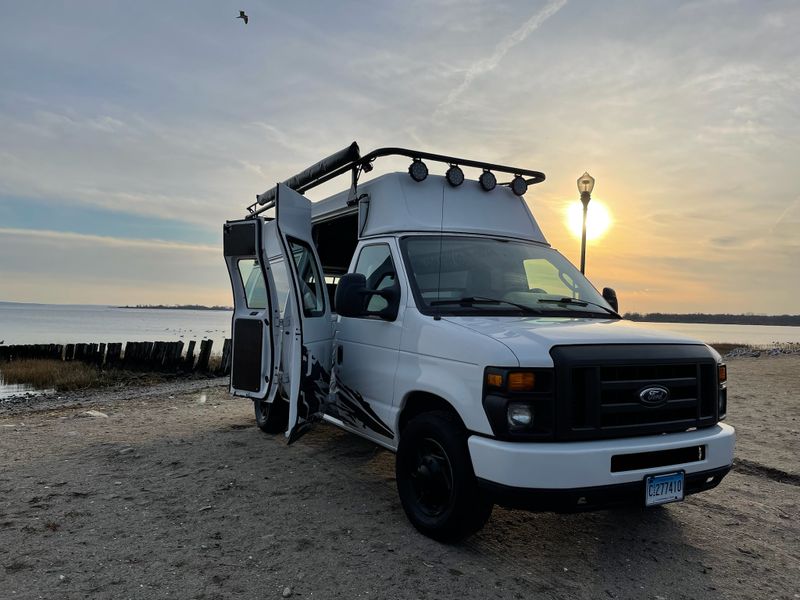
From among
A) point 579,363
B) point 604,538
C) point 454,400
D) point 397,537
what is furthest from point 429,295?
point 604,538

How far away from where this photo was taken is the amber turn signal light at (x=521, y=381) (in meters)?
3.62

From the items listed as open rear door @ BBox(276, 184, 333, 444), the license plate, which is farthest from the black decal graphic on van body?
the license plate

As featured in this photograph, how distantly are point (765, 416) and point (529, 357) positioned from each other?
7.50m

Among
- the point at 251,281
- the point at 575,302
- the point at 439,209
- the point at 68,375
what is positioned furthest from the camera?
Answer: the point at 68,375

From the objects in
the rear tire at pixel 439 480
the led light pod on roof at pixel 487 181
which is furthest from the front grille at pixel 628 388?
the led light pod on roof at pixel 487 181

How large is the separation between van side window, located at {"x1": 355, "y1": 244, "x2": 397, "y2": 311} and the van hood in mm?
945

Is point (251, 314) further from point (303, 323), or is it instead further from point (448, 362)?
point (448, 362)

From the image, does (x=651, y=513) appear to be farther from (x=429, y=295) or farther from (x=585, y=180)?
(x=585, y=180)

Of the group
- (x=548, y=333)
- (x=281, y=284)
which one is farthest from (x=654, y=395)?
(x=281, y=284)

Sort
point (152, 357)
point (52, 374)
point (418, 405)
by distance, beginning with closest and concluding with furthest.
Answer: point (418, 405)
point (52, 374)
point (152, 357)

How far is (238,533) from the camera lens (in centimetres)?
443

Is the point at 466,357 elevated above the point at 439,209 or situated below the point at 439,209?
below

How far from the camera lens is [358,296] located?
4684 mm

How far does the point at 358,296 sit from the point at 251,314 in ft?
8.12
